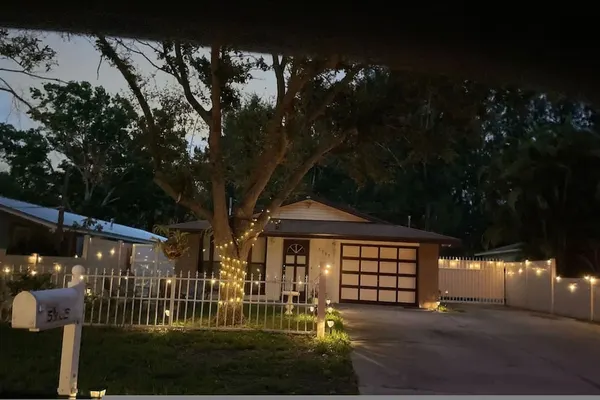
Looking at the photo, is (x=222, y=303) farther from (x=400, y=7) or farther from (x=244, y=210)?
(x=400, y=7)

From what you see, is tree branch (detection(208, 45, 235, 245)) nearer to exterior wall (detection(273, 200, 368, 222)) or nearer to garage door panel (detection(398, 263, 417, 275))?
exterior wall (detection(273, 200, 368, 222))

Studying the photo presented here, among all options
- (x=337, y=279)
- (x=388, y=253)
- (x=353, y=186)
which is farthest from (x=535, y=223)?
(x=353, y=186)

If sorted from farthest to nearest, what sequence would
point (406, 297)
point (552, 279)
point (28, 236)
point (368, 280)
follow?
1. point (368, 280)
2. point (406, 297)
3. point (552, 279)
4. point (28, 236)

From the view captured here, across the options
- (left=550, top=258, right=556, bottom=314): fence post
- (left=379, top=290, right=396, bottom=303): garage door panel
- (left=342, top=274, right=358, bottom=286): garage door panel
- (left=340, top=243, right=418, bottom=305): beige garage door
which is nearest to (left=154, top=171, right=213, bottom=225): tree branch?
(left=340, top=243, right=418, bottom=305): beige garage door

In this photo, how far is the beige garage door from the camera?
735 inches

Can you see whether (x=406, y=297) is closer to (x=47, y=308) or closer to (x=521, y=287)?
(x=521, y=287)

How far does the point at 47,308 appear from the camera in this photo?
2662mm

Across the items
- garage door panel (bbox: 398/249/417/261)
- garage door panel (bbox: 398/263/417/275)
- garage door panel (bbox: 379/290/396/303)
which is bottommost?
garage door panel (bbox: 379/290/396/303)

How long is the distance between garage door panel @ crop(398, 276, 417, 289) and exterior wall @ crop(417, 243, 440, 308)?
0.59 ft

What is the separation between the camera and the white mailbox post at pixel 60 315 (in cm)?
254

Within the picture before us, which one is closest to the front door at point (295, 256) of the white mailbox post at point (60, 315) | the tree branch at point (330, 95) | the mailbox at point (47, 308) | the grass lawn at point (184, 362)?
the tree branch at point (330, 95)

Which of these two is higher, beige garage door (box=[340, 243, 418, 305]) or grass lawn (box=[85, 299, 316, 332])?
beige garage door (box=[340, 243, 418, 305])

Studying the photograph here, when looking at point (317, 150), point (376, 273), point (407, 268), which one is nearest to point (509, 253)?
point (407, 268)

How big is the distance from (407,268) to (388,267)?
0.59 metres
